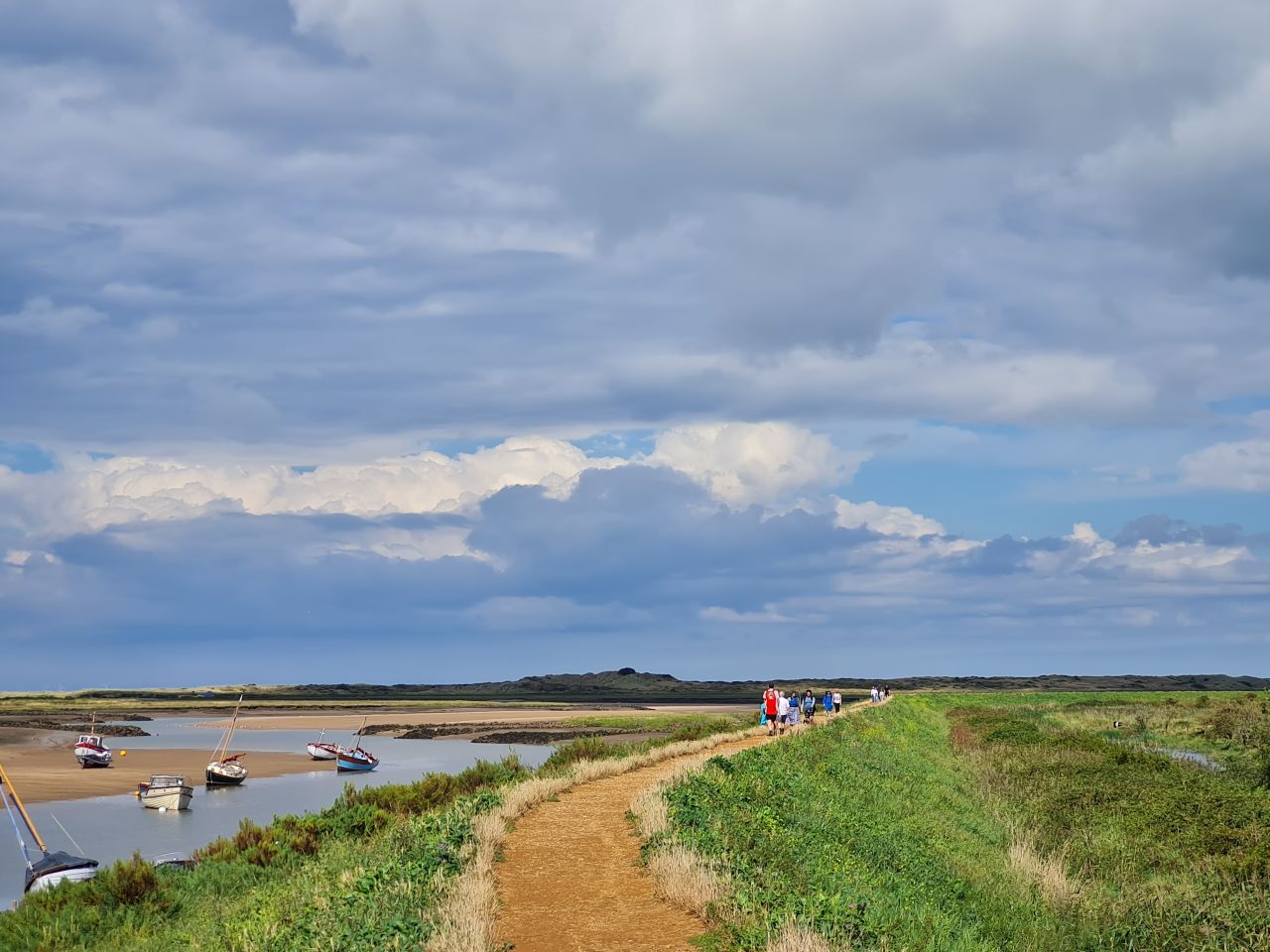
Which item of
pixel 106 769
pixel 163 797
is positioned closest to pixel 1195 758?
pixel 163 797

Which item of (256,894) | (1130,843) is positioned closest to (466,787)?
(256,894)

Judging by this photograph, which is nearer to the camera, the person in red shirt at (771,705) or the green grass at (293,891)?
the green grass at (293,891)

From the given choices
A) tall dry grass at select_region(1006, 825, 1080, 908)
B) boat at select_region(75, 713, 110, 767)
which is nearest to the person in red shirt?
tall dry grass at select_region(1006, 825, 1080, 908)

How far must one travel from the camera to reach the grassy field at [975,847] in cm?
1588

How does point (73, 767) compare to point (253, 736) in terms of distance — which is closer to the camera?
point (73, 767)

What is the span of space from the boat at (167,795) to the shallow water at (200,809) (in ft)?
1.75

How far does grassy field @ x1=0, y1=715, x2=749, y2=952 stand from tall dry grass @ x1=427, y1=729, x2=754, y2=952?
245 millimetres

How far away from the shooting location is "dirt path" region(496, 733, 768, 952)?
13.6 m

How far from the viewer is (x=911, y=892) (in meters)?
17.8

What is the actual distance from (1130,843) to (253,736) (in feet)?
344

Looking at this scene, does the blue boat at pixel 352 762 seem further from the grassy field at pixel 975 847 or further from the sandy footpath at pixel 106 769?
the grassy field at pixel 975 847

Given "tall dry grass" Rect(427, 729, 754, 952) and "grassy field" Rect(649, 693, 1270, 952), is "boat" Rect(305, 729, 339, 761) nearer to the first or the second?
"grassy field" Rect(649, 693, 1270, 952)

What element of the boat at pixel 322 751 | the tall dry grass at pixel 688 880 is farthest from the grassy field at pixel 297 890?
the boat at pixel 322 751

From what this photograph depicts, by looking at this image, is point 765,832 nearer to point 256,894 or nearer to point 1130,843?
point 256,894
